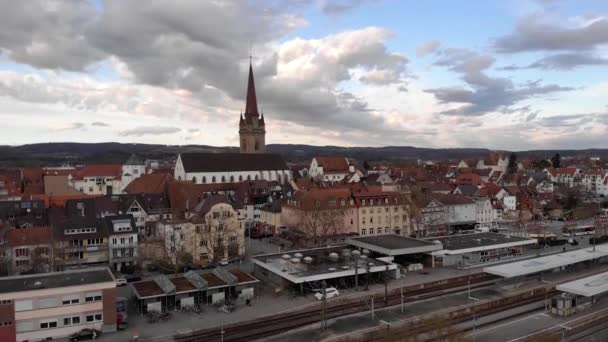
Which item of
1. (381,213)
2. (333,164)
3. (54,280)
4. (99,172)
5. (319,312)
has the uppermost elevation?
(333,164)

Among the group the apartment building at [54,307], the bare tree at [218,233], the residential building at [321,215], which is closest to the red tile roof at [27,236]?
the apartment building at [54,307]

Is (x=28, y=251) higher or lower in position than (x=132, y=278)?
higher

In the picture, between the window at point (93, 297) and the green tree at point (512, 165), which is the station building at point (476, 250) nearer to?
the window at point (93, 297)

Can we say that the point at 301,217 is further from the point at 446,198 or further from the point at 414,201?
the point at 446,198

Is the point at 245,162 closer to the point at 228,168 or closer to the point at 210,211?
the point at 228,168

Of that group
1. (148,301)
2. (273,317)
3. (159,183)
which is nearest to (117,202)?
(159,183)

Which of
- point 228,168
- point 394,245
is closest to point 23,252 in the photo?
point 394,245
